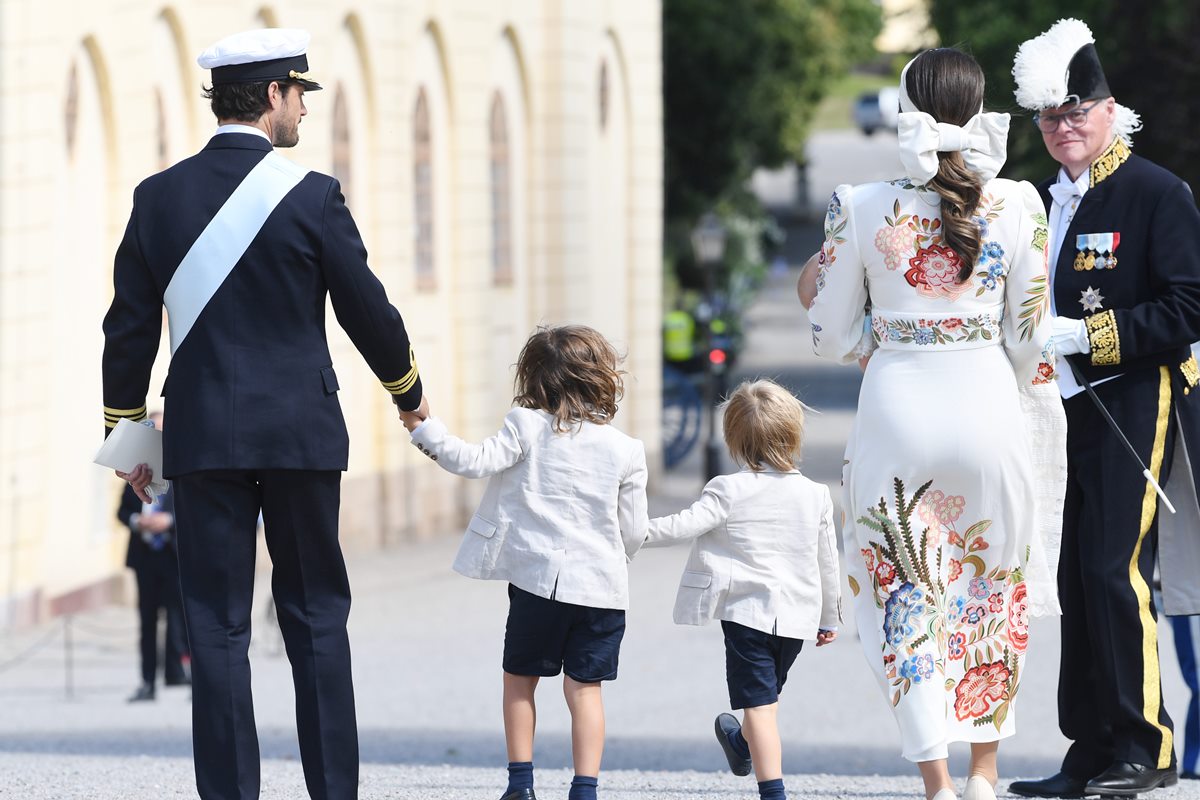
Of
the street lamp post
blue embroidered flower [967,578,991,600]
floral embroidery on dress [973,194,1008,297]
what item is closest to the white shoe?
blue embroidered flower [967,578,991,600]

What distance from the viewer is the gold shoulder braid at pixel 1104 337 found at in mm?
6059

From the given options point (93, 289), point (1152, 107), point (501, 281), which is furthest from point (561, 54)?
point (93, 289)

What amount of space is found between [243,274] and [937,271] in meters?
1.65

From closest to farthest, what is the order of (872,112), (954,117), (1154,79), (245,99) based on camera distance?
1. (245,99)
2. (954,117)
3. (1154,79)
4. (872,112)

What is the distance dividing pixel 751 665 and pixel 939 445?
2.62 ft

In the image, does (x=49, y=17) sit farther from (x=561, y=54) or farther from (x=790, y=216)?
(x=790, y=216)

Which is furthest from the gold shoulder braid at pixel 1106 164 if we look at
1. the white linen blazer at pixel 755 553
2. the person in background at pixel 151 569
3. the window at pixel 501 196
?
the window at pixel 501 196

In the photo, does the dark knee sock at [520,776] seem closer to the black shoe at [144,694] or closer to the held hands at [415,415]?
the held hands at [415,415]

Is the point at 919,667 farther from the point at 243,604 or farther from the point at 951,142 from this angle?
the point at 243,604

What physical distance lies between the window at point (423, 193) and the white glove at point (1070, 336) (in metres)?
14.6

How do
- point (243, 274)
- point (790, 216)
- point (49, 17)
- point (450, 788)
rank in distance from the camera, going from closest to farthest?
1. point (243, 274)
2. point (450, 788)
3. point (49, 17)
4. point (790, 216)

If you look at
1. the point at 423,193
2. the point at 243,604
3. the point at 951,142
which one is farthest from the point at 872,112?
the point at 243,604

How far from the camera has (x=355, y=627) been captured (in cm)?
1530

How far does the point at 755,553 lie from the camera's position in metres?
5.67
